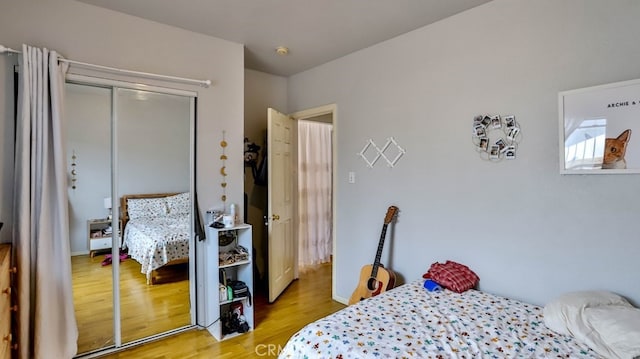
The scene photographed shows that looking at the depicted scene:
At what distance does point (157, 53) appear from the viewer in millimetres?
2670

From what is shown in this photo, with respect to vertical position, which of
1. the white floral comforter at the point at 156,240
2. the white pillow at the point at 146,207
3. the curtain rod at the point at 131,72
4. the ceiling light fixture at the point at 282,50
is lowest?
the white floral comforter at the point at 156,240

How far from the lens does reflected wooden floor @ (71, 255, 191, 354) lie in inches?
96.0

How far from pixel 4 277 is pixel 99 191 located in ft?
2.68

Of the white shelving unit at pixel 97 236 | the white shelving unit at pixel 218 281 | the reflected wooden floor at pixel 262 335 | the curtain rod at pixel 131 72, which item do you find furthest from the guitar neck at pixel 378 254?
the white shelving unit at pixel 97 236

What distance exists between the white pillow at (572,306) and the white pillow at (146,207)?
8.82 feet

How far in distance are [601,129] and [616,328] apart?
3.39 ft

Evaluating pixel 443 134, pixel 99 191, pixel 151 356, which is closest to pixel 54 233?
pixel 99 191

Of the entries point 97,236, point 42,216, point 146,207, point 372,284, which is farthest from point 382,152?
point 42,216

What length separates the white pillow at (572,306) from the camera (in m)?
1.71

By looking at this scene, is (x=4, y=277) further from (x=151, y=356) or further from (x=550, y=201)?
Result: (x=550, y=201)

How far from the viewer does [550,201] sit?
210cm

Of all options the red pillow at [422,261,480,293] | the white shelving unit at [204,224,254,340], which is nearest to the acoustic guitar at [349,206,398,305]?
the red pillow at [422,261,480,293]

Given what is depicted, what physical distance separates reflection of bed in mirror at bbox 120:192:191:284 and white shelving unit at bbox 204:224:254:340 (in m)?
0.23

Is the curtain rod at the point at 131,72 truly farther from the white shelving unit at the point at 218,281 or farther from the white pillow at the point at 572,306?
Answer: the white pillow at the point at 572,306
